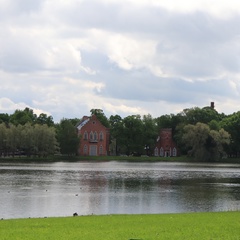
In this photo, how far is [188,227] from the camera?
1761 centimetres

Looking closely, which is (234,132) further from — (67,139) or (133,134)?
(67,139)

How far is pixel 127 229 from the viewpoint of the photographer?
17000mm

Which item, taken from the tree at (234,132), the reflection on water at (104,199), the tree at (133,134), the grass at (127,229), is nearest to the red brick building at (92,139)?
the tree at (133,134)

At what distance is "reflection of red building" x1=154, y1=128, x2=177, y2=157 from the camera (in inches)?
6014

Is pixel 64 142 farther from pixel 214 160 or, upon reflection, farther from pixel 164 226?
pixel 164 226

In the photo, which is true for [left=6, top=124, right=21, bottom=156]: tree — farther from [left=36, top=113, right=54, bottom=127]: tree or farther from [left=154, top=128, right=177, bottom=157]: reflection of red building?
[left=154, top=128, right=177, bottom=157]: reflection of red building

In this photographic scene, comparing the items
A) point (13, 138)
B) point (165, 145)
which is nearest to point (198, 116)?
point (165, 145)

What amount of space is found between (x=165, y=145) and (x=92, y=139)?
25097 millimetres

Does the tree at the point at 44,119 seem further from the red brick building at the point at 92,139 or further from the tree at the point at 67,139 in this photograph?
the tree at the point at 67,139

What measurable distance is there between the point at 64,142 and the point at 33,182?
80960mm

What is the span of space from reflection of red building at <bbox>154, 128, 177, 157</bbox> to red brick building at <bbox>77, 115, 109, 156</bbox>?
19549mm

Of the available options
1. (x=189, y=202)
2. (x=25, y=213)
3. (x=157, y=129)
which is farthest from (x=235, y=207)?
(x=157, y=129)

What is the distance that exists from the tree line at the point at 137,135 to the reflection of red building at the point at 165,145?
1896mm

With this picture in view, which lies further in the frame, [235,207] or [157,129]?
[157,129]
